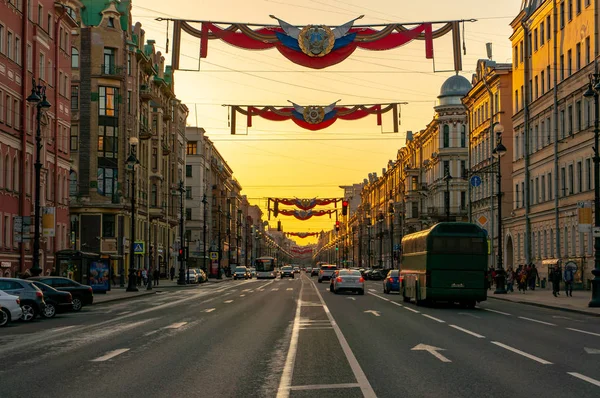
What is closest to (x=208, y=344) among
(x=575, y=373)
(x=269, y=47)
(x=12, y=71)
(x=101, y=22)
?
(x=575, y=373)

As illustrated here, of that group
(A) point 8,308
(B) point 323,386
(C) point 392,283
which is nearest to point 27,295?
(A) point 8,308

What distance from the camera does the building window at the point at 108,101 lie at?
74.1 metres

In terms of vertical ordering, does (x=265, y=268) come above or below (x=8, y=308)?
below

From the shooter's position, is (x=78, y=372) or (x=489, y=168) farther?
(x=489, y=168)

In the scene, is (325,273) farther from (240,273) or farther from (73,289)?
(73,289)

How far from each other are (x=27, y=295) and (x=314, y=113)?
12.8 metres

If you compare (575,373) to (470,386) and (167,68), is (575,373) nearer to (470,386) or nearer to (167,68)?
(470,386)

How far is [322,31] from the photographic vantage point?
29.5 metres

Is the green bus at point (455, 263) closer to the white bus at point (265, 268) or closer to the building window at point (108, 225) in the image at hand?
the building window at point (108, 225)

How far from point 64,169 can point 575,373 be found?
1992 inches

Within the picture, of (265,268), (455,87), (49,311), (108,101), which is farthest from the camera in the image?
(265,268)

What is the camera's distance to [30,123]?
52.4 metres

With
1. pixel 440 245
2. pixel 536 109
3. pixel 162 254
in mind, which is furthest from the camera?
pixel 162 254

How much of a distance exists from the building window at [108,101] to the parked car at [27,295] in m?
45.8
